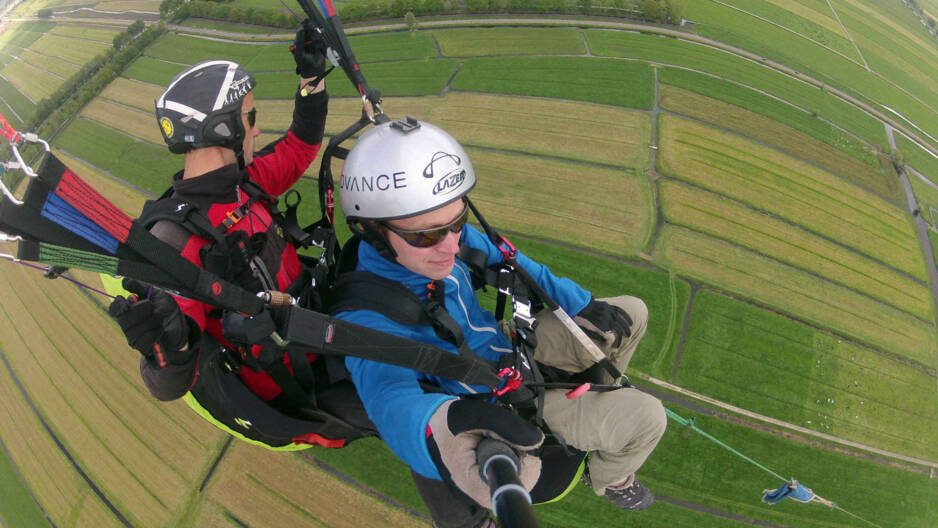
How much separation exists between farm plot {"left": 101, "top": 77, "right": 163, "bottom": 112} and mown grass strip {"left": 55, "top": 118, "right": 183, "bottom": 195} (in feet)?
7.03

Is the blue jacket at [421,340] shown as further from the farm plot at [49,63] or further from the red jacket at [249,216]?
the farm plot at [49,63]

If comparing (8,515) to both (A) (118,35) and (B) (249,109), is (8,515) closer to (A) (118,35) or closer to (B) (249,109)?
(B) (249,109)

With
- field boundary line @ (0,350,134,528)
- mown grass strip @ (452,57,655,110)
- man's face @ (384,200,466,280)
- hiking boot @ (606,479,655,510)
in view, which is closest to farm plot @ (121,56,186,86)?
mown grass strip @ (452,57,655,110)

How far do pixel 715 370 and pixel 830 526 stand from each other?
11.6 feet

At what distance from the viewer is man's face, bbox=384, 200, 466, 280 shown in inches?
121

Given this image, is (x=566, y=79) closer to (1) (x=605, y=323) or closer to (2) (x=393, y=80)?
(2) (x=393, y=80)

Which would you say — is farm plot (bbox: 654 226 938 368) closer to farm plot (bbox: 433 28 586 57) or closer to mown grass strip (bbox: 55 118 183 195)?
Answer: farm plot (bbox: 433 28 586 57)

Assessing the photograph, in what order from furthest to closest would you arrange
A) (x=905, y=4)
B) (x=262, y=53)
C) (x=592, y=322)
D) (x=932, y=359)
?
(x=905, y=4) < (x=262, y=53) < (x=932, y=359) < (x=592, y=322)

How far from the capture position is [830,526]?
8.50 meters

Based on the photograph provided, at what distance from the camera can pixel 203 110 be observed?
3.45 meters

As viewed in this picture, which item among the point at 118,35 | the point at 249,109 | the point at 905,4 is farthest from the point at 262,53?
the point at 905,4

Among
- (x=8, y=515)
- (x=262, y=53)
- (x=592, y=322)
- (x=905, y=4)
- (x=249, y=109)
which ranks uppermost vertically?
(x=905, y=4)

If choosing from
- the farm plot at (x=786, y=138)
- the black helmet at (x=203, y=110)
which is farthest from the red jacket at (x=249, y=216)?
the farm plot at (x=786, y=138)

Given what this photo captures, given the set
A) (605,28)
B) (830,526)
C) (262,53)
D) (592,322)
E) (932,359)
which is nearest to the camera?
(592,322)
